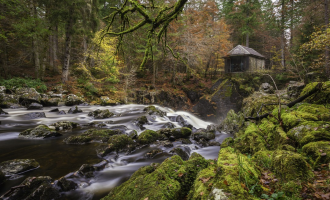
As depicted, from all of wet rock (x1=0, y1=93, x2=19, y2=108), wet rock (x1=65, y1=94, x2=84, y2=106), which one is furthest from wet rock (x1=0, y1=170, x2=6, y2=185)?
wet rock (x1=65, y1=94, x2=84, y2=106)

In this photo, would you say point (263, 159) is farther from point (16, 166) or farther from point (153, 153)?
point (16, 166)

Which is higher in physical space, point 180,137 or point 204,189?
point 204,189

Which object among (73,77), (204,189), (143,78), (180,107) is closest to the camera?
(204,189)

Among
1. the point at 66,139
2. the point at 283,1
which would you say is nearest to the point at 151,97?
the point at 66,139

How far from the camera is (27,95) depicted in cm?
1245

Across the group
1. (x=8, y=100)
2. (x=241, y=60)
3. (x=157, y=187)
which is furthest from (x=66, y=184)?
(x=241, y=60)

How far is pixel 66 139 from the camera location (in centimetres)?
664

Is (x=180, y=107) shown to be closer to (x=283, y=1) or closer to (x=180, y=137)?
(x=180, y=137)

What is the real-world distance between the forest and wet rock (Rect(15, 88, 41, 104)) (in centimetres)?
8

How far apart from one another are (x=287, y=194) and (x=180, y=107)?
738 inches

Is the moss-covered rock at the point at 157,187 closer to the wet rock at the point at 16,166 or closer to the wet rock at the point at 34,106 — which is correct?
the wet rock at the point at 16,166

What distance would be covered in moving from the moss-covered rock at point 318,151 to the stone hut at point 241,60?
69.8 feet

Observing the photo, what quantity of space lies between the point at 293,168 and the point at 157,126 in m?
7.75

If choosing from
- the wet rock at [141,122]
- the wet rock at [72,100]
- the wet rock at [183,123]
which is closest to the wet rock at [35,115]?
the wet rock at [72,100]
